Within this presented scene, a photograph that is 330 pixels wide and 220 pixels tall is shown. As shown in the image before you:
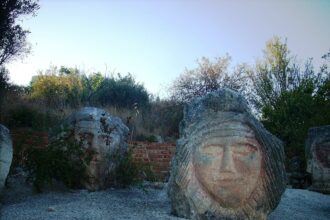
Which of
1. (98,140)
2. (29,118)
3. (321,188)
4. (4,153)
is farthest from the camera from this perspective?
(29,118)

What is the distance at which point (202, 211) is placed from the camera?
3.97m

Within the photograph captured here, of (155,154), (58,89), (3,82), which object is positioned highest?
(58,89)

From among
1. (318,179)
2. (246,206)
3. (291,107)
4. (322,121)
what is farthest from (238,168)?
(291,107)

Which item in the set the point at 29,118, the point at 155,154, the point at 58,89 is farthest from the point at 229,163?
the point at 58,89

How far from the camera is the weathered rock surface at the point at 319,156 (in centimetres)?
736

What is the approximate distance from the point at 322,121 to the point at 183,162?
8.88 meters

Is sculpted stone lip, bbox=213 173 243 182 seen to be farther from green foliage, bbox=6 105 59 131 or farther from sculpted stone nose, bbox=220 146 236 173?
green foliage, bbox=6 105 59 131

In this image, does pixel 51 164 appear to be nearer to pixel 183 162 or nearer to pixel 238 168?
pixel 183 162

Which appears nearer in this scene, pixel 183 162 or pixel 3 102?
pixel 183 162

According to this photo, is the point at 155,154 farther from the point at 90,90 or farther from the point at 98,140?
the point at 90,90

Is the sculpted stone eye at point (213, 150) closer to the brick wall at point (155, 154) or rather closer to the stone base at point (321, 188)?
the stone base at point (321, 188)

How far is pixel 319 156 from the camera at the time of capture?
7.55 metres

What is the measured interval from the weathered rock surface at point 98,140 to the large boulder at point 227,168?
7.91ft

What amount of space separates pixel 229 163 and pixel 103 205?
1864mm
